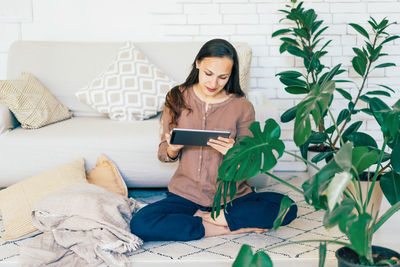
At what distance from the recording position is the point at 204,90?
2.05m

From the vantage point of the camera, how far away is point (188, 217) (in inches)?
77.7

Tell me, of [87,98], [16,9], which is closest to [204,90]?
[87,98]

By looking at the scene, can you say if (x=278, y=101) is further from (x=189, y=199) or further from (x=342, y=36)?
(x=189, y=199)

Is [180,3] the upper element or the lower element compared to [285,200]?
upper

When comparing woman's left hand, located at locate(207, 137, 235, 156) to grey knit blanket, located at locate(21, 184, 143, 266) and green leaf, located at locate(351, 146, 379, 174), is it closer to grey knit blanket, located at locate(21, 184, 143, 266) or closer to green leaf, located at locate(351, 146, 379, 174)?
grey knit blanket, located at locate(21, 184, 143, 266)

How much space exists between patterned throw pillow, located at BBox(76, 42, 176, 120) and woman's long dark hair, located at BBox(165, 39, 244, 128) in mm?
682

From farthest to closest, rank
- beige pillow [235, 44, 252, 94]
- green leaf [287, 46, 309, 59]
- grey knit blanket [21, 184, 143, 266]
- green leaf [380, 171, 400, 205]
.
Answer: beige pillow [235, 44, 252, 94] → green leaf [287, 46, 309, 59] → grey knit blanket [21, 184, 143, 266] → green leaf [380, 171, 400, 205]

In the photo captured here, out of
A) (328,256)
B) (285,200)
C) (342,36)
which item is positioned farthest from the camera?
(342,36)

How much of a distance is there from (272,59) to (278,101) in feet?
1.01

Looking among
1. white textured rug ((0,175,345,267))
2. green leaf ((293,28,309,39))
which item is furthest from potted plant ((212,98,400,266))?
green leaf ((293,28,309,39))

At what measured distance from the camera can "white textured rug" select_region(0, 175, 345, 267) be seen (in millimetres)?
1786

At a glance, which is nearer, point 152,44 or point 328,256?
point 328,256

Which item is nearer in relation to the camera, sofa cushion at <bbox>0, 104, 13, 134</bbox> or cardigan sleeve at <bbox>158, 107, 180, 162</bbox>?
cardigan sleeve at <bbox>158, 107, 180, 162</bbox>

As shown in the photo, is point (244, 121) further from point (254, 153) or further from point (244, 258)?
point (244, 258)
